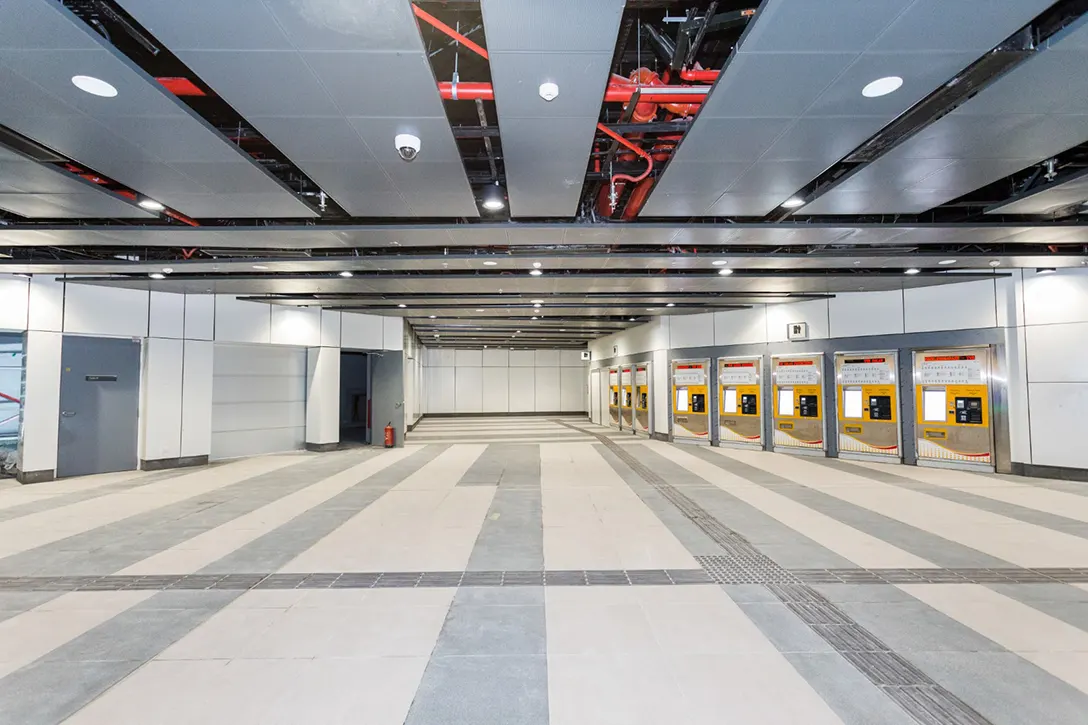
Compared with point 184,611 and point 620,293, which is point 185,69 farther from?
point 620,293

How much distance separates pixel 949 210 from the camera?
689 centimetres

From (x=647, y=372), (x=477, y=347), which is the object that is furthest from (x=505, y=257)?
(x=477, y=347)

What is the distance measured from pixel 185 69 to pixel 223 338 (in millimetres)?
9397

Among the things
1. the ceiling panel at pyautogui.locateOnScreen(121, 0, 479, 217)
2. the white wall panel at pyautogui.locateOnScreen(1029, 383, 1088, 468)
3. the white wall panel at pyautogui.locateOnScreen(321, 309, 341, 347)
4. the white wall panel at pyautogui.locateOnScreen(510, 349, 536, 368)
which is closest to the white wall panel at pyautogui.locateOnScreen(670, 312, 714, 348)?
the white wall panel at pyautogui.locateOnScreen(1029, 383, 1088, 468)

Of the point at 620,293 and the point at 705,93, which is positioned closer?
the point at 705,93

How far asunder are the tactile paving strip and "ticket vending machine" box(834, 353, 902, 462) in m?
7.57

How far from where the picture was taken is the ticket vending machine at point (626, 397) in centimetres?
1933

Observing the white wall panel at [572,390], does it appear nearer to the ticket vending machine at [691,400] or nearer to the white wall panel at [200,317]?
the ticket vending machine at [691,400]

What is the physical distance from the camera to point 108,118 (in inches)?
160

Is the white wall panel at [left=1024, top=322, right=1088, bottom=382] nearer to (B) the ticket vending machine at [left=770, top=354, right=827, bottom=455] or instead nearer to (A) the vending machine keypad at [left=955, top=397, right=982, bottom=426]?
(A) the vending machine keypad at [left=955, top=397, right=982, bottom=426]

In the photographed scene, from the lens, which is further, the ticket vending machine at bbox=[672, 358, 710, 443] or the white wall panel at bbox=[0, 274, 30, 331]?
the ticket vending machine at bbox=[672, 358, 710, 443]

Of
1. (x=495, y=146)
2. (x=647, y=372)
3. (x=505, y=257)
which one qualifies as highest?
(x=495, y=146)

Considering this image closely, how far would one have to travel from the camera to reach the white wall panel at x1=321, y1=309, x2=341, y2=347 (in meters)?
13.8

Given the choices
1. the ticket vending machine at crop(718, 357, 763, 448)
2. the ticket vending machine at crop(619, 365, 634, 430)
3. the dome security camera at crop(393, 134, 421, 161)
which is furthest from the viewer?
the ticket vending machine at crop(619, 365, 634, 430)
